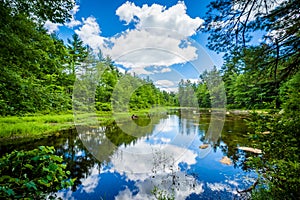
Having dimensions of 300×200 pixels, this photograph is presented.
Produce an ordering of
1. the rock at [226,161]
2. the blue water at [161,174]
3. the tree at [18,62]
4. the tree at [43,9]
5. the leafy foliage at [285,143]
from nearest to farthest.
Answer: the leafy foliage at [285,143], the tree at [18,62], the tree at [43,9], the blue water at [161,174], the rock at [226,161]

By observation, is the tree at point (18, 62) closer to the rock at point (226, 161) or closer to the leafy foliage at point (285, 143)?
the leafy foliage at point (285, 143)

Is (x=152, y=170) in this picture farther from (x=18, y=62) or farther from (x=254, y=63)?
(x=18, y=62)

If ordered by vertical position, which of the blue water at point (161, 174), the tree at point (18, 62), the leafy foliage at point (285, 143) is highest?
the tree at point (18, 62)

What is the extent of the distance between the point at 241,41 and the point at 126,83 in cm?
→ 2067

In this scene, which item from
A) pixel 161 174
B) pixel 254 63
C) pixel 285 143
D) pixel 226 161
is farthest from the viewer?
pixel 226 161

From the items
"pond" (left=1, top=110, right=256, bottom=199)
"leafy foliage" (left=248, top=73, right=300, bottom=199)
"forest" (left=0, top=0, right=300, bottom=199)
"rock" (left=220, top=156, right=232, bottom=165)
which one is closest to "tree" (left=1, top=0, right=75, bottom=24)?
"forest" (left=0, top=0, right=300, bottom=199)

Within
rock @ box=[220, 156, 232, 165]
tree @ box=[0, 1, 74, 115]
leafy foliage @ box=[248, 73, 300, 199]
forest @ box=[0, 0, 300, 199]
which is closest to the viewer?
leafy foliage @ box=[248, 73, 300, 199]

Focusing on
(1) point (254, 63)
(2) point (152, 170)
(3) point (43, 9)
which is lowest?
(2) point (152, 170)

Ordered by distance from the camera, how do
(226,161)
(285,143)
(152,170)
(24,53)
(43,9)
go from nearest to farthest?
(285,143)
(24,53)
(43,9)
(152,170)
(226,161)

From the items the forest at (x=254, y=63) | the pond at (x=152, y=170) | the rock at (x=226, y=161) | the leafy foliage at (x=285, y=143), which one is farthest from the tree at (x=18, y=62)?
the rock at (x=226, y=161)

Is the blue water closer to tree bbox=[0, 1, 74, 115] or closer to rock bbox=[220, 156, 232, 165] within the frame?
rock bbox=[220, 156, 232, 165]

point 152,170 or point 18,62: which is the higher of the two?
point 18,62

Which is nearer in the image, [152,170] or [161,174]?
[161,174]

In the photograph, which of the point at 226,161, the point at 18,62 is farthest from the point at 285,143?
the point at 18,62
